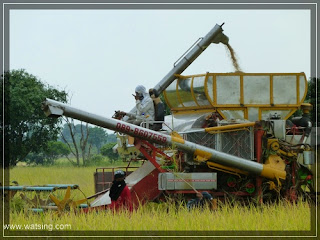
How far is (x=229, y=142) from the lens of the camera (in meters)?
13.6

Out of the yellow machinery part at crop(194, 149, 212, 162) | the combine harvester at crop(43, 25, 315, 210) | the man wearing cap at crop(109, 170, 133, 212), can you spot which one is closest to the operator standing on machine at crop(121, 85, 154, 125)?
the combine harvester at crop(43, 25, 315, 210)

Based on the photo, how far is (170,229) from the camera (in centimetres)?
1016

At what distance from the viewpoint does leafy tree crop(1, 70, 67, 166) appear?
28.4 metres

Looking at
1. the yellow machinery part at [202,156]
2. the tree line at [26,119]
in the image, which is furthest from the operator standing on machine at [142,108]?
the tree line at [26,119]

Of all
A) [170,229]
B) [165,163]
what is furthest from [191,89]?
[170,229]

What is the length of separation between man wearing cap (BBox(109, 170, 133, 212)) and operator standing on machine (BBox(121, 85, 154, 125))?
1.78 metres

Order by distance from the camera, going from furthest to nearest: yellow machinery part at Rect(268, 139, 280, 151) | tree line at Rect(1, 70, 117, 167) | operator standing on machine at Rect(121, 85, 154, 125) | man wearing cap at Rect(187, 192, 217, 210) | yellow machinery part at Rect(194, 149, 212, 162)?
tree line at Rect(1, 70, 117, 167)
operator standing on machine at Rect(121, 85, 154, 125)
yellow machinery part at Rect(268, 139, 280, 151)
yellow machinery part at Rect(194, 149, 212, 162)
man wearing cap at Rect(187, 192, 217, 210)

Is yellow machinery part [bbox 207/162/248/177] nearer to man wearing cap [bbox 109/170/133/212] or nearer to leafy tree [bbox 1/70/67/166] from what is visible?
man wearing cap [bbox 109/170/133/212]

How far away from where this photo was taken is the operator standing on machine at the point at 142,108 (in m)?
14.2

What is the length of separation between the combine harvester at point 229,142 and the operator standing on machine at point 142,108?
0.40 metres

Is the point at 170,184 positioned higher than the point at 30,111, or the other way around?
the point at 30,111

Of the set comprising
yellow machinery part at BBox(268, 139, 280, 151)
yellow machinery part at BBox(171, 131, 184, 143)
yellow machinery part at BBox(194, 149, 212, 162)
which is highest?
yellow machinery part at BBox(171, 131, 184, 143)
